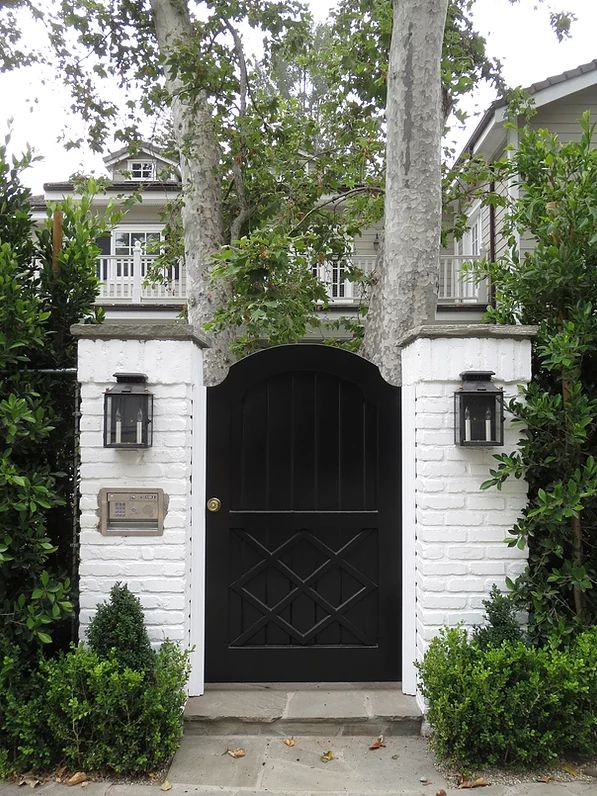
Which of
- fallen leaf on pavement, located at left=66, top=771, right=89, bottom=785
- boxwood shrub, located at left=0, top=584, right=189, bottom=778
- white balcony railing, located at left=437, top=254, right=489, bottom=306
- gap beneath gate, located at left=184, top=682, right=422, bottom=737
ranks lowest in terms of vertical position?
fallen leaf on pavement, located at left=66, top=771, right=89, bottom=785

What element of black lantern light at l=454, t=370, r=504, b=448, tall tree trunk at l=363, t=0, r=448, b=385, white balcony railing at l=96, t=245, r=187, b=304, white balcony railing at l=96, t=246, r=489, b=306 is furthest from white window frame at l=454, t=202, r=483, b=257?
black lantern light at l=454, t=370, r=504, b=448

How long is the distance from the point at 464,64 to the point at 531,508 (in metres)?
5.79

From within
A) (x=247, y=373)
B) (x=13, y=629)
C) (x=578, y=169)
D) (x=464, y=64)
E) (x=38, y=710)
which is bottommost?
(x=38, y=710)

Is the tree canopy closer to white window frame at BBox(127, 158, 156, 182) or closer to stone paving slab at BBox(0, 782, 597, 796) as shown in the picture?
stone paving slab at BBox(0, 782, 597, 796)

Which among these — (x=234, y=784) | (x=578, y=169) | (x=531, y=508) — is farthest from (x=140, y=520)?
(x=578, y=169)

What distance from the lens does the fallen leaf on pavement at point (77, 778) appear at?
292cm

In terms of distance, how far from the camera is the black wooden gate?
12.4 feet

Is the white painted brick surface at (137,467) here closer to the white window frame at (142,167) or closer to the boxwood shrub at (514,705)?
the boxwood shrub at (514,705)

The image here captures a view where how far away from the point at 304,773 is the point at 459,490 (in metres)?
1.54

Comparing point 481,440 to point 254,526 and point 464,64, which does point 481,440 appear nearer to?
point 254,526

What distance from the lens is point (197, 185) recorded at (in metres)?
6.92

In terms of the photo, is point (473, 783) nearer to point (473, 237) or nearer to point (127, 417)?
point (127, 417)

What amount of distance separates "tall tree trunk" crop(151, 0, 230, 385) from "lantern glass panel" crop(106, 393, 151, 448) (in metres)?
3.36

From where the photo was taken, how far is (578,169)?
3.52m
